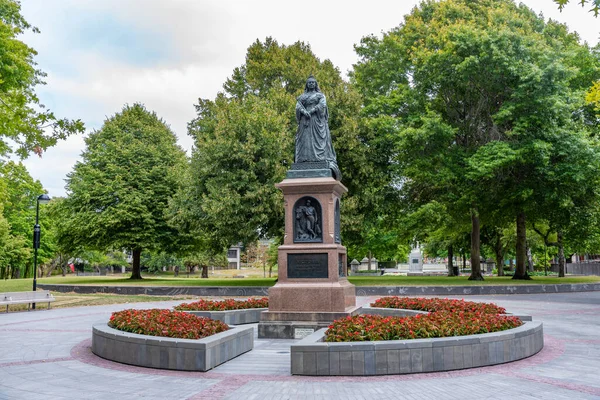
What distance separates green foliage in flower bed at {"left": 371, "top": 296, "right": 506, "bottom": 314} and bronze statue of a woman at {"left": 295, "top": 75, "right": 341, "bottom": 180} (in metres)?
3.92

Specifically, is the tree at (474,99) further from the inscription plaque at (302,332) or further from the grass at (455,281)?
the inscription plaque at (302,332)

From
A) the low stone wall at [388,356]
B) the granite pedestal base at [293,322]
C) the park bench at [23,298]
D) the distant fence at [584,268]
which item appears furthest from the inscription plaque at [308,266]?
the distant fence at [584,268]

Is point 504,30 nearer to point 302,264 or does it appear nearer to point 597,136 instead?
point 597,136

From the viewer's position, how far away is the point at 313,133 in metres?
13.1

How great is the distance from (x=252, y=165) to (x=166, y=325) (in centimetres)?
1855

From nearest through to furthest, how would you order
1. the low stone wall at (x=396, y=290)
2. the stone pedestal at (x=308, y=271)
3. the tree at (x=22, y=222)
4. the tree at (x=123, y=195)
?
1. the stone pedestal at (x=308, y=271)
2. the low stone wall at (x=396, y=290)
3. the tree at (x=123, y=195)
4. the tree at (x=22, y=222)

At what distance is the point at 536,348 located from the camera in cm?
927

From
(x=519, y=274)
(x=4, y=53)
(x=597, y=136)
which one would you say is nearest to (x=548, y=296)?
(x=519, y=274)

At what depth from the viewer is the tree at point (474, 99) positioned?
2552 centimetres

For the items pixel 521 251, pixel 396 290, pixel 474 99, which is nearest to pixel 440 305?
pixel 396 290

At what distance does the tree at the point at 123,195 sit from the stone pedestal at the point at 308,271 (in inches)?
894

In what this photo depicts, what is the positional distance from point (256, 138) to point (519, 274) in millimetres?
18871

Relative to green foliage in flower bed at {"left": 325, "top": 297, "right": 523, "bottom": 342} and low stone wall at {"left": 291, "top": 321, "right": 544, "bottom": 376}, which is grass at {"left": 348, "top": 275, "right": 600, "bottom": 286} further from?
low stone wall at {"left": 291, "top": 321, "right": 544, "bottom": 376}

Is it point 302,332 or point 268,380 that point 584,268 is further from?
point 268,380
